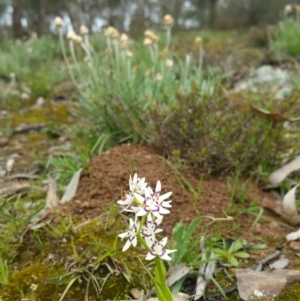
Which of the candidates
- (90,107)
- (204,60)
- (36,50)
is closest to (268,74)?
(204,60)

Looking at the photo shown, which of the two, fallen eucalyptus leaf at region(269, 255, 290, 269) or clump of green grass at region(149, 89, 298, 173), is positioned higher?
clump of green grass at region(149, 89, 298, 173)

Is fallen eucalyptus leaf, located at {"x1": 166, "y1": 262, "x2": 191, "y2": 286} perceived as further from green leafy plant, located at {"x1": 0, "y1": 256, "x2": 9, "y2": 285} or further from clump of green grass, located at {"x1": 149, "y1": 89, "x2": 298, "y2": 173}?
clump of green grass, located at {"x1": 149, "y1": 89, "x2": 298, "y2": 173}

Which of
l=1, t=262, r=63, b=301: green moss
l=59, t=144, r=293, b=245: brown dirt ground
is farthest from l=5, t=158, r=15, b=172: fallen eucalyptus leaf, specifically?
l=1, t=262, r=63, b=301: green moss

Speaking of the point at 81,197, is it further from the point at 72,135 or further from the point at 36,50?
the point at 36,50

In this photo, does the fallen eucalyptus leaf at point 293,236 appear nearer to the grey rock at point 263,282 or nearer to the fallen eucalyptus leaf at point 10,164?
the grey rock at point 263,282

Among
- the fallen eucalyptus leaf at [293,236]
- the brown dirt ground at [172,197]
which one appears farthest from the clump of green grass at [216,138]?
the fallen eucalyptus leaf at [293,236]

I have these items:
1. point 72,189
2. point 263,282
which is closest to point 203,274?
point 263,282
